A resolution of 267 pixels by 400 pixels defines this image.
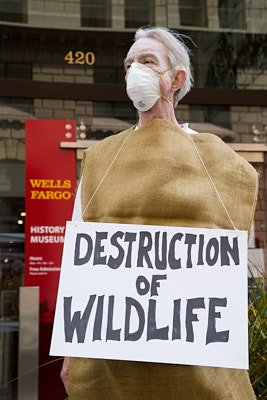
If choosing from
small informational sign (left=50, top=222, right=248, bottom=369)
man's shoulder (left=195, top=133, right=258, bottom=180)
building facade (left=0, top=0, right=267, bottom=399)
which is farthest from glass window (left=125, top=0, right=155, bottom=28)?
small informational sign (left=50, top=222, right=248, bottom=369)

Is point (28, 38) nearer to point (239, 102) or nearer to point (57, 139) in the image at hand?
point (57, 139)

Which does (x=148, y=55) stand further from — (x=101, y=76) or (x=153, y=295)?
(x=101, y=76)

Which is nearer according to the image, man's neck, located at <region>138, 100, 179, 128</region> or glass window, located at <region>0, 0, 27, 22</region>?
man's neck, located at <region>138, 100, 179, 128</region>

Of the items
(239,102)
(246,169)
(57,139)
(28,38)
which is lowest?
(246,169)

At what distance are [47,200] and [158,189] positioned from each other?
314 cm

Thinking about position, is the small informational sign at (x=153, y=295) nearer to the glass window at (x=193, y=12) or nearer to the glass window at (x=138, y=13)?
the glass window at (x=138, y=13)

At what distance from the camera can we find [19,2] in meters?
4.93

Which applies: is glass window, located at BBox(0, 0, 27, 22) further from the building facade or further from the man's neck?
the man's neck

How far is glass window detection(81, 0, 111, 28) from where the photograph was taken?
5.03 metres

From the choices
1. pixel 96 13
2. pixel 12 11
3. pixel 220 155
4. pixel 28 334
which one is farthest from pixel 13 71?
pixel 220 155

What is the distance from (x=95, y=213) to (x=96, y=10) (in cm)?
374

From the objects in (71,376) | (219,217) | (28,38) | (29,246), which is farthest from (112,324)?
(28,38)

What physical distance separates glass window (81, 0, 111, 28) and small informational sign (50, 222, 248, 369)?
12.3 ft

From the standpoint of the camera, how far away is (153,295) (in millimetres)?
1514
